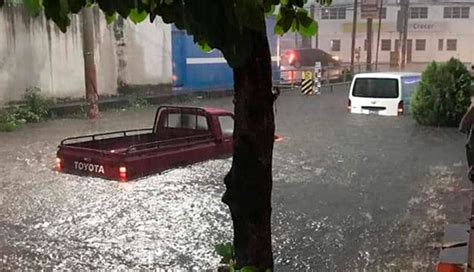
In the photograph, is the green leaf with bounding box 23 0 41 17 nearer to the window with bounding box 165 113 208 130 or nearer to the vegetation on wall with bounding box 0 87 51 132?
the window with bounding box 165 113 208 130

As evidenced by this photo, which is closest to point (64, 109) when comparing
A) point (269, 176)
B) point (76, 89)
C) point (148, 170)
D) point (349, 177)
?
point (76, 89)

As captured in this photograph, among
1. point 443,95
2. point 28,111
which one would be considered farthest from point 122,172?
point 443,95

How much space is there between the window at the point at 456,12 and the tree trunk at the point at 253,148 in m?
61.0

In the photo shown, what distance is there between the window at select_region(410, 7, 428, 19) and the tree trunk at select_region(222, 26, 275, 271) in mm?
61666

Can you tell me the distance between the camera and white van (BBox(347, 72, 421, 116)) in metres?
19.9

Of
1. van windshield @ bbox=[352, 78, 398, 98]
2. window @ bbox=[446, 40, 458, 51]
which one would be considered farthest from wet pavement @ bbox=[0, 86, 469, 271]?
window @ bbox=[446, 40, 458, 51]

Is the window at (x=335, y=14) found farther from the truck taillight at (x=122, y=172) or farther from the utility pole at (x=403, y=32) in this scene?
the truck taillight at (x=122, y=172)

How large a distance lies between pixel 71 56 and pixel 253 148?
70.9 feet

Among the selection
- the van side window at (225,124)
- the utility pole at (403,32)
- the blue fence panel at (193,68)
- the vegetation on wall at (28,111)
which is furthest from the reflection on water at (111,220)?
the utility pole at (403,32)

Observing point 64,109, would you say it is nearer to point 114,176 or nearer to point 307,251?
point 114,176

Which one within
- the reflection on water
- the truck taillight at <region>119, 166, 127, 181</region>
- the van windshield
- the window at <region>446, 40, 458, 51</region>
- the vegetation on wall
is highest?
the window at <region>446, 40, 458, 51</region>

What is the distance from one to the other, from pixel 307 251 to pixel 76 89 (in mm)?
17199

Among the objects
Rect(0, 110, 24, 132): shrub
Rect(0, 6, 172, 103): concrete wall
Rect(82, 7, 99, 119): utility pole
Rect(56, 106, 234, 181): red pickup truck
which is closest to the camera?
Rect(56, 106, 234, 181): red pickup truck

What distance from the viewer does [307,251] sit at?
8.02 metres
